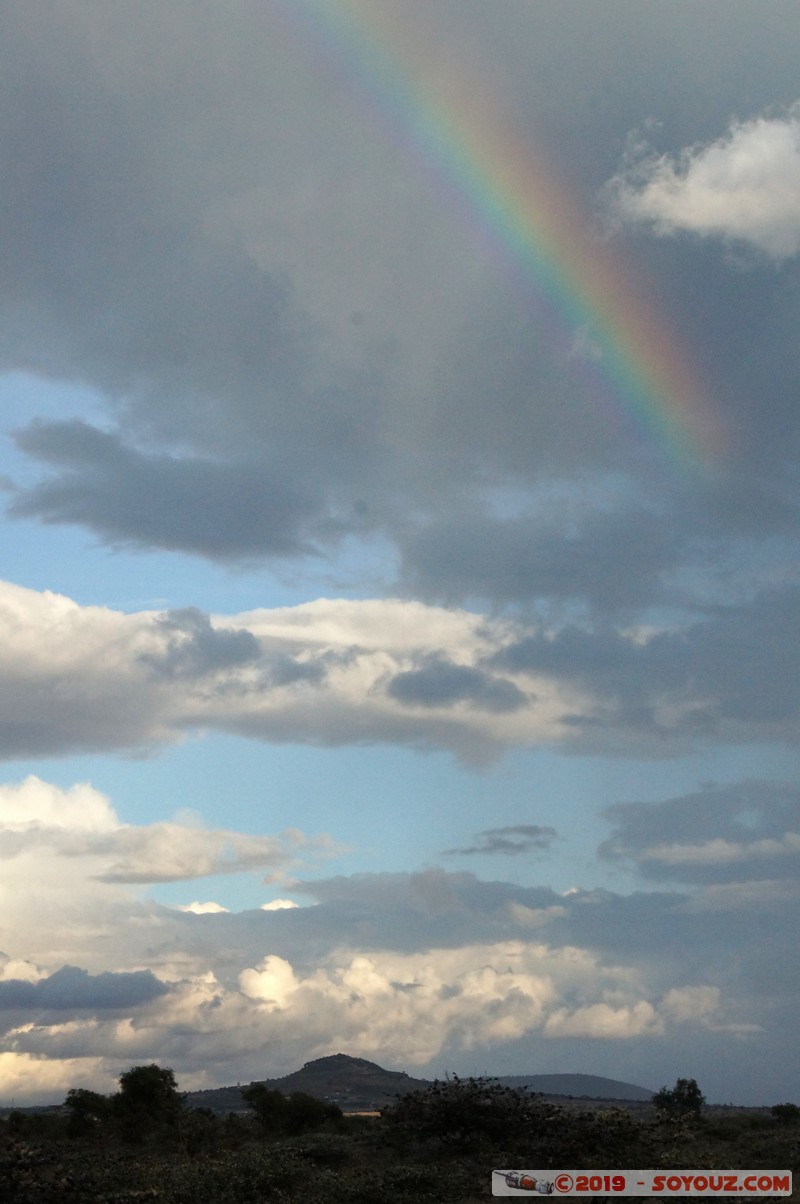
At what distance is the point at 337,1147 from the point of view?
5488 cm

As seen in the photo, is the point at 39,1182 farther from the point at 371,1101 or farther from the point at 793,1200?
the point at 371,1101

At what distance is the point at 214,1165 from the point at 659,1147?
19.2 m

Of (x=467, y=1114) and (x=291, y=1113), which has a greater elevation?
(x=467, y=1114)

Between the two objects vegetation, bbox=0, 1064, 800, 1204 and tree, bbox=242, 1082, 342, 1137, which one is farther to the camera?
tree, bbox=242, 1082, 342, 1137

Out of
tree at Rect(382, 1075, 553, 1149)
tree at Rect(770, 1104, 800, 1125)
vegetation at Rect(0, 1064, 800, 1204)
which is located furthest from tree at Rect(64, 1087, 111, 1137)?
tree at Rect(770, 1104, 800, 1125)

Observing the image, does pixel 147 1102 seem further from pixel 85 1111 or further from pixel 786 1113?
pixel 786 1113

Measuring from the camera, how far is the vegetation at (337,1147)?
41.8m

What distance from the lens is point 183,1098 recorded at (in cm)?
7106

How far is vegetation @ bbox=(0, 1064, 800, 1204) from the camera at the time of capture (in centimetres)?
4181

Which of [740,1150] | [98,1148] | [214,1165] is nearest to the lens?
[214,1165]

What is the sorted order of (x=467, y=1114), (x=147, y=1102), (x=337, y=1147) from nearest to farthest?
1. (x=467, y=1114)
2. (x=337, y=1147)
3. (x=147, y=1102)

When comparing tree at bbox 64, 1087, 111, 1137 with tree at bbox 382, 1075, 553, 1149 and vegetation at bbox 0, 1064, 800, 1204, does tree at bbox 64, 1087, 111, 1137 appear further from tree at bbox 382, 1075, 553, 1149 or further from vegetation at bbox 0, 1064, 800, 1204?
tree at bbox 382, 1075, 553, 1149

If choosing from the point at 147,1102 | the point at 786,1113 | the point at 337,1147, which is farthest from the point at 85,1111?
the point at 786,1113

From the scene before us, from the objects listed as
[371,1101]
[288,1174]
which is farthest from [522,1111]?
[371,1101]
